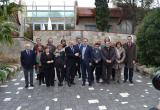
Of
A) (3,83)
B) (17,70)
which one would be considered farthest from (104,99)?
(17,70)

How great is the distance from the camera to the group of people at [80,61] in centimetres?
1461

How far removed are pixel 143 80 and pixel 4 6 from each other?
20.5 ft

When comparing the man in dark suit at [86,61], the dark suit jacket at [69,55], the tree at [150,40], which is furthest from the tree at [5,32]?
the tree at [150,40]

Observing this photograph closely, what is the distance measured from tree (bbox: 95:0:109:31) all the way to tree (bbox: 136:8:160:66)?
19018mm

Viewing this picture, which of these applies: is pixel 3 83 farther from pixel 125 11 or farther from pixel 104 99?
pixel 125 11

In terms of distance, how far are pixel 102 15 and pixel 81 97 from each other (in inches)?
1007

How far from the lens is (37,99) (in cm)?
1200

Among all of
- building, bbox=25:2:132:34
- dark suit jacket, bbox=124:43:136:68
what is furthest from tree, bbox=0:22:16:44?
building, bbox=25:2:132:34

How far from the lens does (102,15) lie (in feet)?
122

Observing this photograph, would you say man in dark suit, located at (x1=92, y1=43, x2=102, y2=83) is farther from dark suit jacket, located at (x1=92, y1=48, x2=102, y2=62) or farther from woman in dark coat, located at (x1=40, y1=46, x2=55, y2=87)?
woman in dark coat, located at (x1=40, y1=46, x2=55, y2=87)

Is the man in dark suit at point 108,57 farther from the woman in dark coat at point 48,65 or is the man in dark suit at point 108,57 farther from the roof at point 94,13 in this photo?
the roof at point 94,13

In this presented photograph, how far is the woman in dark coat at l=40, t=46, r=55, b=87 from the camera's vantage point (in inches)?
572

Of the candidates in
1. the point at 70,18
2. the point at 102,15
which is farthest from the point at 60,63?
the point at 70,18

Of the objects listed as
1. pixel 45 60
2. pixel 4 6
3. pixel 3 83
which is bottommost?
pixel 3 83
